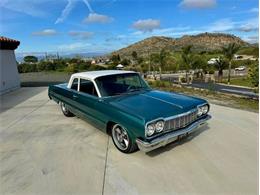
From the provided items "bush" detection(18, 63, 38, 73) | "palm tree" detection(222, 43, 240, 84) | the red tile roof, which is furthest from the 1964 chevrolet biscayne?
"palm tree" detection(222, 43, 240, 84)

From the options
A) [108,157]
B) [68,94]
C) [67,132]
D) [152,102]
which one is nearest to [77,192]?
[108,157]

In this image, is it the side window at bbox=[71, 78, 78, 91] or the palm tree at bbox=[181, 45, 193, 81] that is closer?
the side window at bbox=[71, 78, 78, 91]

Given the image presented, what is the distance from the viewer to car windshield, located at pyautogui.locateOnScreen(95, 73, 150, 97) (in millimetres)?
4434

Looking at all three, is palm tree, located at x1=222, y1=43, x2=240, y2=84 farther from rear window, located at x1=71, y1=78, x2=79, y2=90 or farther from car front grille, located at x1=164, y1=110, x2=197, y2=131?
car front grille, located at x1=164, y1=110, x2=197, y2=131

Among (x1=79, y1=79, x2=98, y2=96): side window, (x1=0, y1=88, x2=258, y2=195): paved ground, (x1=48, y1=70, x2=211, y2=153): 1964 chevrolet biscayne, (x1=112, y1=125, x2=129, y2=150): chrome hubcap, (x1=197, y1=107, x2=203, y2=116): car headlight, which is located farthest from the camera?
(x1=79, y1=79, x2=98, y2=96): side window

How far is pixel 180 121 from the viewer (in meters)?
3.68

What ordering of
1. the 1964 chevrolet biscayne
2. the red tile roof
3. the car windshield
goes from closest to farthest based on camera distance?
the 1964 chevrolet biscayne → the car windshield → the red tile roof

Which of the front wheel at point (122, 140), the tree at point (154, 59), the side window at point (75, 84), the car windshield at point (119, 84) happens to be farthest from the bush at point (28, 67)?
the front wheel at point (122, 140)

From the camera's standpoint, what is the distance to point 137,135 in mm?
3365

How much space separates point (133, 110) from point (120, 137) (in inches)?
29.1

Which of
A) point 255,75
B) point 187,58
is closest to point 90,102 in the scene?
point 255,75

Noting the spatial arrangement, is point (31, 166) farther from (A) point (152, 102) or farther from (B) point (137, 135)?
(A) point (152, 102)

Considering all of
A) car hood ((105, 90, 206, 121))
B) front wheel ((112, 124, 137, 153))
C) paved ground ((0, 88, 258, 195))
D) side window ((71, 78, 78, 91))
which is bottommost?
paved ground ((0, 88, 258, 195))

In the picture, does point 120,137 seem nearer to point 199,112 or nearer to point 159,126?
point 159,126
